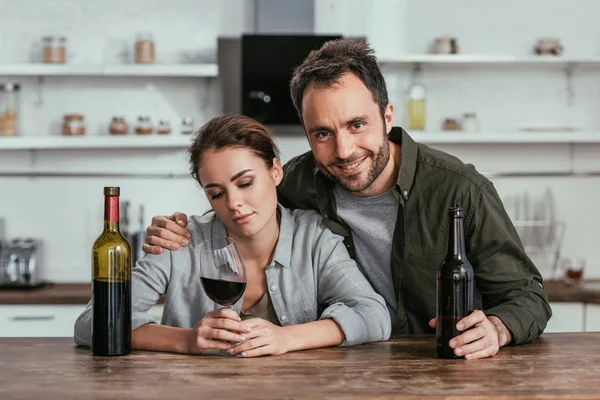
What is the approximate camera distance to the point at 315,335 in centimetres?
200

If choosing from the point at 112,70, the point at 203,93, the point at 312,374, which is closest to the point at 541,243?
the point at 203,93

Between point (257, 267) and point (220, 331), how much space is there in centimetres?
Answer: 40

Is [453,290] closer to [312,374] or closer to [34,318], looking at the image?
[312,374]

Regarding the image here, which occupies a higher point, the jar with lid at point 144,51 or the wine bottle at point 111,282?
the jar with lid at point 144,51

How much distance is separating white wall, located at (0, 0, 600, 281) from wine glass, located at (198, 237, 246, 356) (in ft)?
8.76

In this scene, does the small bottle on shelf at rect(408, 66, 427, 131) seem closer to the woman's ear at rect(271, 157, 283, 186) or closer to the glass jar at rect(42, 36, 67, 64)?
the glass jar at rect(42, 36, 67, 64)

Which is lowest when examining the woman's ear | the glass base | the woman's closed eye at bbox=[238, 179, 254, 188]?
the glass base

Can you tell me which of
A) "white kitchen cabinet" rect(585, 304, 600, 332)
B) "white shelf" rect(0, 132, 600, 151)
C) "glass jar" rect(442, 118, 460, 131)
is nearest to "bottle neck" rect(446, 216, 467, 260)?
"white kitchen cabinet" rect(585, 304, 600, 332)

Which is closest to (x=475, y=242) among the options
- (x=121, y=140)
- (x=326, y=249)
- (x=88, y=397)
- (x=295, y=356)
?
(x=326, y=249)

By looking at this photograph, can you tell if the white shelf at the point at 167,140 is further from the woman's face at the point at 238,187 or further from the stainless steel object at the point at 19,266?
the woman's face at the point at 238,187

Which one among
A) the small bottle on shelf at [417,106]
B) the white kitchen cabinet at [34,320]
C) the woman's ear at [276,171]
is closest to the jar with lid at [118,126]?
the white kitchen cabinet at [34,320]

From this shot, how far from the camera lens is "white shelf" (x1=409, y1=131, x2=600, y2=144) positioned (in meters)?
4.41

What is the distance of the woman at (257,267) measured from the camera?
205 cm

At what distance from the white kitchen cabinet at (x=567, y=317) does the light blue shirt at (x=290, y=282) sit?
79.5 inches
